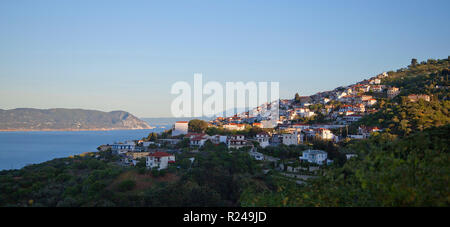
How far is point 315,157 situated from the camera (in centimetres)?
2481

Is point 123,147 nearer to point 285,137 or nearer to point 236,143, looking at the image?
point 236,143

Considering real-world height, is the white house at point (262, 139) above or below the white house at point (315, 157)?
above

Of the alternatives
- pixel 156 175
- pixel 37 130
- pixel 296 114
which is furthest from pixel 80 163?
pixel 37 130

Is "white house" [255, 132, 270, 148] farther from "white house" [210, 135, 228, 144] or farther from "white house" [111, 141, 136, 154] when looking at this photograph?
"white house" [111, 141, 136, 154]

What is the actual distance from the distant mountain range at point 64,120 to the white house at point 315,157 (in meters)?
136

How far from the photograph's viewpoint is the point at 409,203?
507cm

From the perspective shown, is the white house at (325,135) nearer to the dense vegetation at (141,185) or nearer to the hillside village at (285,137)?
the hillside village at (285,137)

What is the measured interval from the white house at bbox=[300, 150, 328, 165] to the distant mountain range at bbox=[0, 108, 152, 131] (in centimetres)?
13590

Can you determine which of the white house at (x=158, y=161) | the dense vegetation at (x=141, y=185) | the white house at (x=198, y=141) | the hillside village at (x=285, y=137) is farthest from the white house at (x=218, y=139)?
the white house at (x=158, y=161)

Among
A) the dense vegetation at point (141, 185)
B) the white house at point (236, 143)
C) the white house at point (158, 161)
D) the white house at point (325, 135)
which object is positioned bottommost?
the dense vegetation at point (141, 185)

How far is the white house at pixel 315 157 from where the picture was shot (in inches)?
973

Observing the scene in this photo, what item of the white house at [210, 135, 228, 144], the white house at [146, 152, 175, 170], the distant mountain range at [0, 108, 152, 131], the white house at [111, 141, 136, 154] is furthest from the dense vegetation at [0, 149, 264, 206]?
the distant mountain range at [0, 108, 152, 131]
